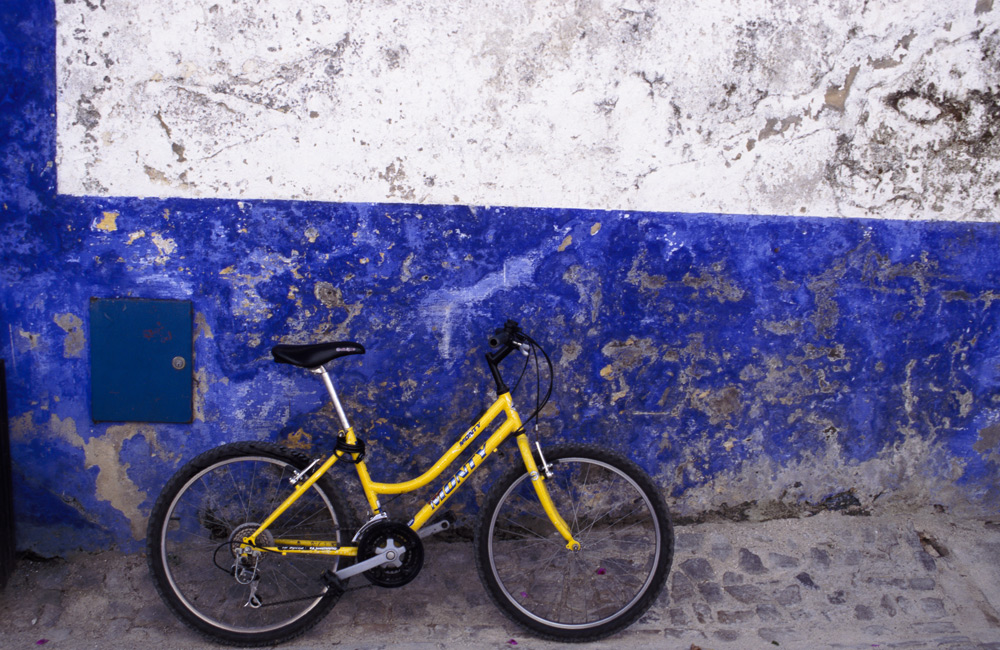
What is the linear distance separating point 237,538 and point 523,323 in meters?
1.60

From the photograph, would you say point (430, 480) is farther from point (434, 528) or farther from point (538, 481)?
point (538, 481)

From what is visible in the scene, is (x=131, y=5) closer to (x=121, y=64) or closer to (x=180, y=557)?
(x=121, y=64)

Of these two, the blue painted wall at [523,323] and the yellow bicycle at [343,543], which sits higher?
the blue painted wall at [523,323]

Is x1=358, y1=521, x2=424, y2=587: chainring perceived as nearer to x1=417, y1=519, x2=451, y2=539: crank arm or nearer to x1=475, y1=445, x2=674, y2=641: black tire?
x1=417, y1=519, x2=451, y2=539: crank arm

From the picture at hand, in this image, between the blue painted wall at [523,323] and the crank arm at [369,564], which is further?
the blue painted wall at [523,323]

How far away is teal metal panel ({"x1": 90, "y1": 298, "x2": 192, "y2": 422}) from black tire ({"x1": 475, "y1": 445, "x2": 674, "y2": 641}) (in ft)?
5.16

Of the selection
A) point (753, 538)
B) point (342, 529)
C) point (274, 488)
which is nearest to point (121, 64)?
point (274, 488)

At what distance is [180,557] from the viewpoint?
3330 millimetres

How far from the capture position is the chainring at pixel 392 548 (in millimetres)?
2896

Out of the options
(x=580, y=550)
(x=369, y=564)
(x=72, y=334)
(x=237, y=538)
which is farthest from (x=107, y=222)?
(x=580, y=550)

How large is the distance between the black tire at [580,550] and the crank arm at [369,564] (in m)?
0.36

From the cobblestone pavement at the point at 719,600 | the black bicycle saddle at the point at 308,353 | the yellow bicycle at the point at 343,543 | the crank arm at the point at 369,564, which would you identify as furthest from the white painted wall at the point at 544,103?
the cobblestone pavement at the point at 719,600

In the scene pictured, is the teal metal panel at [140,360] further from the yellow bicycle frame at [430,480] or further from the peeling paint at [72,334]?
the yellow bicycle frame at [430,480]

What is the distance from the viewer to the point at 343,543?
2.92 meters
